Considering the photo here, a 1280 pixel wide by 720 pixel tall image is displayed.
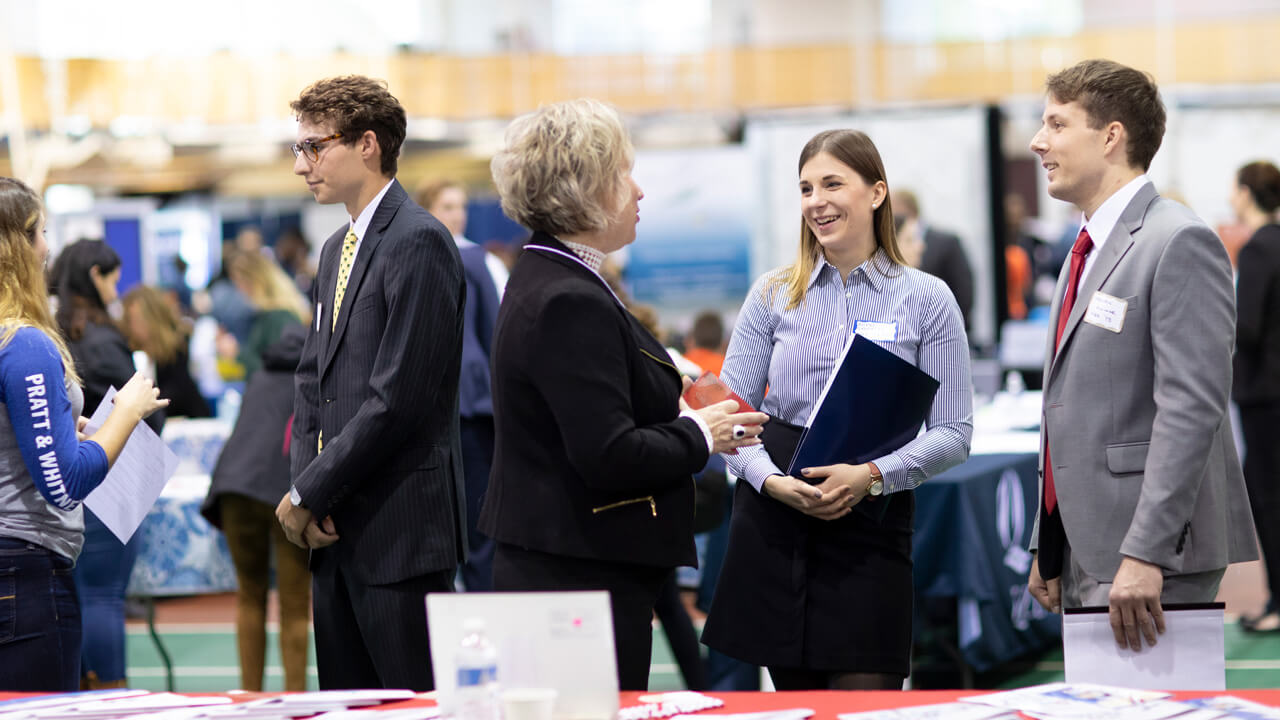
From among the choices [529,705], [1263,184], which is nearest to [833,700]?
[529,705]

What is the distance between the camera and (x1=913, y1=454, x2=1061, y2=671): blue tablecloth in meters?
3.97

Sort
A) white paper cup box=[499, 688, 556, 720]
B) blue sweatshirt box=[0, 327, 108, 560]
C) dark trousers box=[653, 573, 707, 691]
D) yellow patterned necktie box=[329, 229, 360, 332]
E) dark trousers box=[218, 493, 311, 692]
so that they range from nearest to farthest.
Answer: white paper cup box=[499, 688, 556, 720]
blue sweatshirt box=[0, 327, 108, 560]
yellow patterned necktie box=[329, 229, 360, 332]
dark trousers box=[653, 573, 707, 691]
dark trousers box=[218, 493, 311, 692]

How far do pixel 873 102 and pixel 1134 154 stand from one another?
14.6m

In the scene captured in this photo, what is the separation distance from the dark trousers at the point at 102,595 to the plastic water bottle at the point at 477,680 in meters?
2.74

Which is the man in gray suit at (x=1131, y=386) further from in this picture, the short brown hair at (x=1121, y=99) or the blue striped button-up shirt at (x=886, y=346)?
the blue striped button-up shirt at (x=886, y=346)

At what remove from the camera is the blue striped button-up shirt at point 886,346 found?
2422 millimetres

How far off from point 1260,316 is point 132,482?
4273mm

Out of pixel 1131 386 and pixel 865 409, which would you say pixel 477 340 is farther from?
pixel 1131 386

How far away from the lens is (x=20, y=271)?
233 centimetres

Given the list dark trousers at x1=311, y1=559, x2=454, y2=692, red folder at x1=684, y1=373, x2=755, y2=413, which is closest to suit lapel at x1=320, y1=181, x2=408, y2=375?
dark trousers at x1=311, y1=559, x2=454, y2=692

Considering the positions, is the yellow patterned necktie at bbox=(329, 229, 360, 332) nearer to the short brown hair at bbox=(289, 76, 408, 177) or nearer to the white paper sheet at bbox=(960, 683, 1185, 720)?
the short brown hair at bbox=(289, 76, 408, 177)

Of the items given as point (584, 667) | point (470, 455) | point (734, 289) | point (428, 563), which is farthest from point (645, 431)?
point (734, 289)

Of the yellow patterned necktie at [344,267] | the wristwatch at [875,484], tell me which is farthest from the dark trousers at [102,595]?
the wristwatch at [875,484]

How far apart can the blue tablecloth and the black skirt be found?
5.08ft
